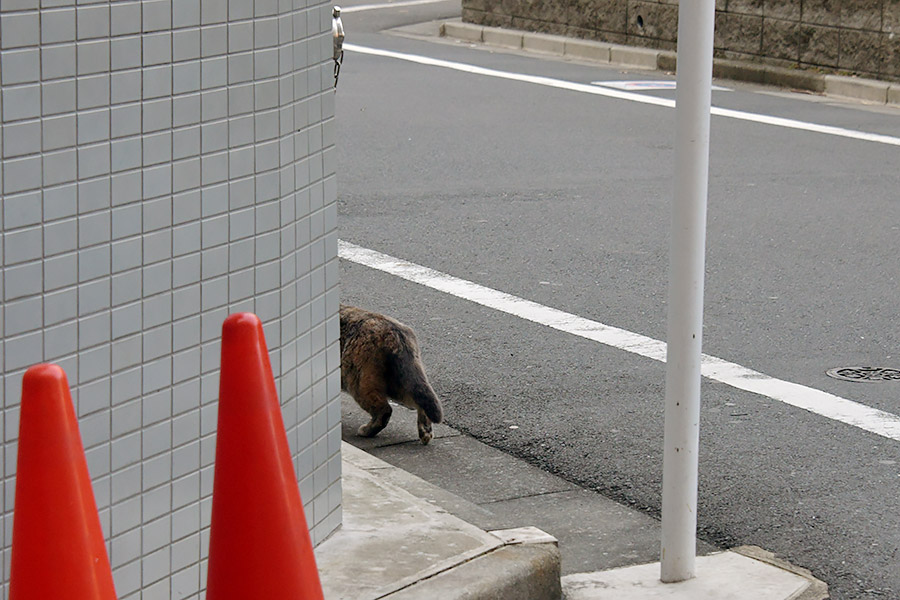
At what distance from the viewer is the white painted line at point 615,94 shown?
13148 mm

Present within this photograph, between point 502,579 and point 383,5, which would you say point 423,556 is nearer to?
point 502,579

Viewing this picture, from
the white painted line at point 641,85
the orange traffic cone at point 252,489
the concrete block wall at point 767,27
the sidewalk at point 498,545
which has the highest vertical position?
the concrete block wall at point 767,27

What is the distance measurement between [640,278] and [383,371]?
2905 millimetres

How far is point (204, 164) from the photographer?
3.75 meters

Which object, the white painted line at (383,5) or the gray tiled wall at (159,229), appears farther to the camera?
the white painted line at (383,5)

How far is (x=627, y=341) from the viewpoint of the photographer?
24.2 feet

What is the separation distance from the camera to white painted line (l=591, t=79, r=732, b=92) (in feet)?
52.2

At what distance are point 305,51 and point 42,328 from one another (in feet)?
4.01

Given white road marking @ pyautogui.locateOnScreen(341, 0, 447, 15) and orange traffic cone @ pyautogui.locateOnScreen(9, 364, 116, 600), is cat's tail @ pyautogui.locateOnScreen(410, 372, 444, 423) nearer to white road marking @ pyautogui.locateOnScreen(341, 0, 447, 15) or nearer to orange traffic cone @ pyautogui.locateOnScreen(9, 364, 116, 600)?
orange traffic cone @ pyautogui.locateOnScreen(9, 364, 116, 600)

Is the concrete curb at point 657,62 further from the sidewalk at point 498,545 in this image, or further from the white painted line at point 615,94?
the sidewalk at point 498,545

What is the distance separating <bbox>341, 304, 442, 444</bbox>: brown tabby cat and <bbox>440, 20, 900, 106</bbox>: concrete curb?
10.4 m

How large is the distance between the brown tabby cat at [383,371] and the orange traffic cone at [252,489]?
2.62m

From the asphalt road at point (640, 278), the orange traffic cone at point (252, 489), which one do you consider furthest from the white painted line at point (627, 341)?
the orange traffic cone at point (252, 489)

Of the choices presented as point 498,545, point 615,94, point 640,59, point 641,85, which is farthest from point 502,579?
point 640,59
